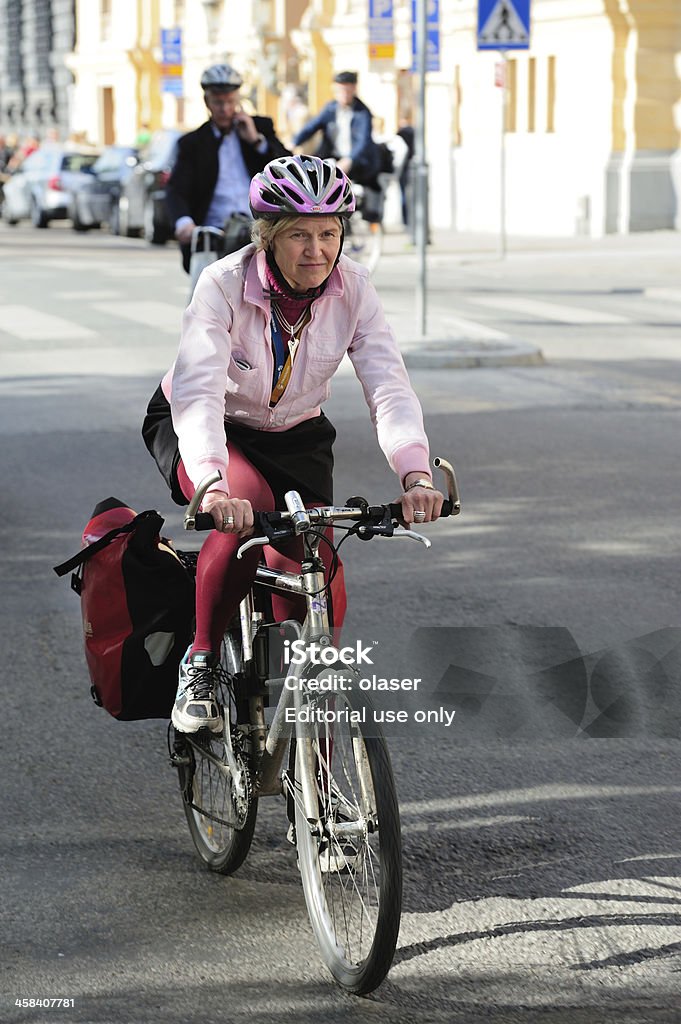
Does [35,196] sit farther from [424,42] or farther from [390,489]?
[390,489]

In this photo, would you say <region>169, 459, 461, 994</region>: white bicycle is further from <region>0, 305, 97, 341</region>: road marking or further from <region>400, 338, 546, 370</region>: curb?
<region>0, 305, 97, 341</region>: road marking

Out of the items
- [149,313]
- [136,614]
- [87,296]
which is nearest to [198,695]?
[136,614]

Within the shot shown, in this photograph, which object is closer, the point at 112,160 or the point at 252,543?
the point at 252,543

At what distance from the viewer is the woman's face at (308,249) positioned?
4098 millimetres

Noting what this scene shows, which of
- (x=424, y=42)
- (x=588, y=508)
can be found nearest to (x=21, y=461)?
(x=588, y=508)

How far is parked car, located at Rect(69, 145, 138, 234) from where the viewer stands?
31.8 metres

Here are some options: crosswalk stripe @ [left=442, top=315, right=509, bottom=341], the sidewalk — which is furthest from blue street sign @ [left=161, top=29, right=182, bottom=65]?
crosswalk stripe @ [left=442, top=315, right=509, bottom=341]

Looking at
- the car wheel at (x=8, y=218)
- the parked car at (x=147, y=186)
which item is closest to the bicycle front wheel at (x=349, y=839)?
the parked car at (x=147, y=186)

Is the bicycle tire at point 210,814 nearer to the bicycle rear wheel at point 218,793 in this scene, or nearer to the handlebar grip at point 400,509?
the bicycle rear wheel at point 218,793

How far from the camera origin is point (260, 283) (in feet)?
13.6

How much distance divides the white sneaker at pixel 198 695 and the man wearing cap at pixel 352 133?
13927mm

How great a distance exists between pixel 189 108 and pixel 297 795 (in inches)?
2195

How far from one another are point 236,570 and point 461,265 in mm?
20231

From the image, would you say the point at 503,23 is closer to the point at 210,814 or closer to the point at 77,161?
the point at 210,814
